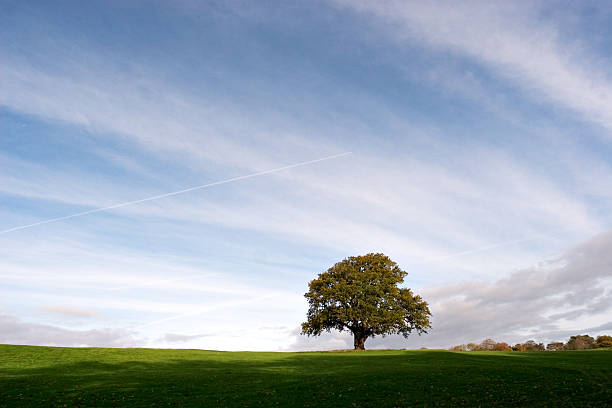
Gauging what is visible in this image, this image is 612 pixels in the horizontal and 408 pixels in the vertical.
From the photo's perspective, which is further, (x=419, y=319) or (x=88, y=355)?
(x=419, y=319)

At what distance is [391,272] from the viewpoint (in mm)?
73688

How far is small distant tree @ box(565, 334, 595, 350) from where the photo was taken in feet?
339

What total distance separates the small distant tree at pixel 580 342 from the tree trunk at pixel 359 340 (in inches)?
2510

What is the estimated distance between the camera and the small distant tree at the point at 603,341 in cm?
9888

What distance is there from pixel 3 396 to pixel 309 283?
50.4 meters

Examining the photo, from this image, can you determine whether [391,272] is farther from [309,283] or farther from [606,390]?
[606,390]

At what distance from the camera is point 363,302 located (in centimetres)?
6806

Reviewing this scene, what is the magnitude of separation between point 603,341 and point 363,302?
72034 millimetres

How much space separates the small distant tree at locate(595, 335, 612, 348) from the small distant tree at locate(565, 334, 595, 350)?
137cm

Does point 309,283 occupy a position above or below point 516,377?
above

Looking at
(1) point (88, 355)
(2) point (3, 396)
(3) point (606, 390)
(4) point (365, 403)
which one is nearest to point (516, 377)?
(3) point (606, 390)

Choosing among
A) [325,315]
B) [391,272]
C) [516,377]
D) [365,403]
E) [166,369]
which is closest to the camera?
[365,403]

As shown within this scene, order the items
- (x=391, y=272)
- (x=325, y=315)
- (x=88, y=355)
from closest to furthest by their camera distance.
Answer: (x=88, y=355), (x=325, y=315), (x=391, y=272)

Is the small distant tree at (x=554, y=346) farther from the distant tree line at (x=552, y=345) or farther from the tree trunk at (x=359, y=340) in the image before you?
the tree trunk at (x=359, y=340)
